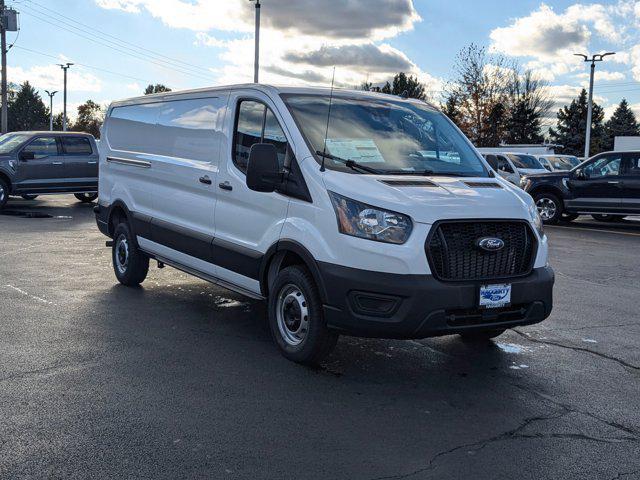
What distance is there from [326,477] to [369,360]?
81.1 inches

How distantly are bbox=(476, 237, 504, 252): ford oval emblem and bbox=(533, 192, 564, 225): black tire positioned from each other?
13105mm

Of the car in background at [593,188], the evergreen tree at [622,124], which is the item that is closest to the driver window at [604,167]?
the car in background at [593,188]

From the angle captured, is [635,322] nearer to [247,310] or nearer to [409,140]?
[409,140]

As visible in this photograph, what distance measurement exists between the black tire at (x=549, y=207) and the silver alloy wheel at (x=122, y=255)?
11.8 meters

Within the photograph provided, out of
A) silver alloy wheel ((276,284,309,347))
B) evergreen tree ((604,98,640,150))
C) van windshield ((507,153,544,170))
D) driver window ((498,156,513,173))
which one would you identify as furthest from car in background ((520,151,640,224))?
evergreen tree ((604,98,640,150))

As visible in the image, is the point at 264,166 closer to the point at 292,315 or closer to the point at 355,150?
the point at 355,150

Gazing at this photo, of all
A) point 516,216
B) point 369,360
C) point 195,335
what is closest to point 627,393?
point 516,216

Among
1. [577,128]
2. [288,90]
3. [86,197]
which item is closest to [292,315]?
[288,90]

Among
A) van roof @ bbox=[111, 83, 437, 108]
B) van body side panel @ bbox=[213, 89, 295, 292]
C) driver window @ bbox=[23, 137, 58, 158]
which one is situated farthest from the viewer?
driver window @ bbox=[23, 137, 58, 158]

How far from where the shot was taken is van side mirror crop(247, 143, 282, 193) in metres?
5.32

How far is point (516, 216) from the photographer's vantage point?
5090 millimetres

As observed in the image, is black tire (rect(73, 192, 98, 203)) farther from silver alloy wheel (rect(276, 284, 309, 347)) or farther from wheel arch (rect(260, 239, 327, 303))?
silver alloy wheel (rect(276, 284, 309, 347))

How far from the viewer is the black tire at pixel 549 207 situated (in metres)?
17.3

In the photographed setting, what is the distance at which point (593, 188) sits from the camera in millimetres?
16688
